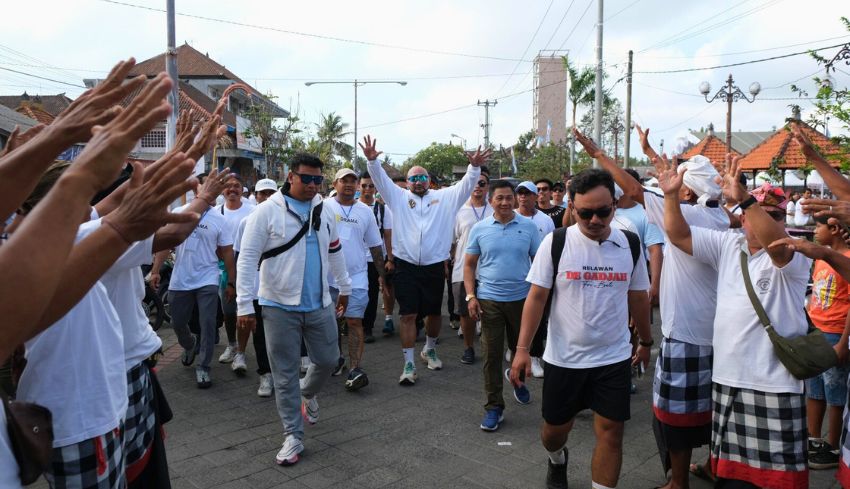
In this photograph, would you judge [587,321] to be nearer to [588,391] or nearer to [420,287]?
[588,391]

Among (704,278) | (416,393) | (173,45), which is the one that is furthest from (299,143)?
(704,278)

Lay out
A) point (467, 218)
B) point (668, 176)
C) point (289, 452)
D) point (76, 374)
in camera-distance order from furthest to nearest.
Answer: point (467, 218), point (289, 452), point (668, 176), point (76, 374)

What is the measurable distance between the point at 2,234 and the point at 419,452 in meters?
3.20

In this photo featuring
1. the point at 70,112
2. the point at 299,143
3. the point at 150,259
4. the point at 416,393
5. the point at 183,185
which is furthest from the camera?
the point at 299,143

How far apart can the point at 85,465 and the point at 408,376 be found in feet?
13.4

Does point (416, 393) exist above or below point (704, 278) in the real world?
below

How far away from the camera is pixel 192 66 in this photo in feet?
138

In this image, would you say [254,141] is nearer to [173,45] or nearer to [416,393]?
[173,45]

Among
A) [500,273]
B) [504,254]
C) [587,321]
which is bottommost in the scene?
[587,321]

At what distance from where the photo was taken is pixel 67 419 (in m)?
2.24

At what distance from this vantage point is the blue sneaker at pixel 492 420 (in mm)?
4977

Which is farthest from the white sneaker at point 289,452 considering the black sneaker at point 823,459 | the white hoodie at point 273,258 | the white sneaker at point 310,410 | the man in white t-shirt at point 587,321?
the black sneaker at point 823,459

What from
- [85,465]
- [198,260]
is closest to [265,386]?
[198,260]

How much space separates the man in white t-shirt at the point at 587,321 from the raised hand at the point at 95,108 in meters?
2.66
